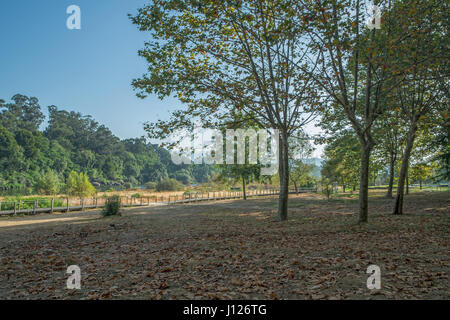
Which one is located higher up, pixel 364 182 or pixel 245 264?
pixel 364 182

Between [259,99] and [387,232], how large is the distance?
857 cm

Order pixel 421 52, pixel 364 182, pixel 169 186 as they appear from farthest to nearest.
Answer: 1. pixel 169 186
2. pixel 364 182
3. pixel 421 52

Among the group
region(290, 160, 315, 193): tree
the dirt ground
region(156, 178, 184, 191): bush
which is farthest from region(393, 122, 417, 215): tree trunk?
region(156, 178, 184, 191): bush

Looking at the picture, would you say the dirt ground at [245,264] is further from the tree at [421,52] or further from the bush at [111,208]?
the bush at [111,208]

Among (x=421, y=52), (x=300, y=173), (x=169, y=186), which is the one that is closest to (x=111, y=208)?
(x=421, y=52)

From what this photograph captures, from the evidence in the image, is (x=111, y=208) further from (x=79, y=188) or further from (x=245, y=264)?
(x=79, y=188)

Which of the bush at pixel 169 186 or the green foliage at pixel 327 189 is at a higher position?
the green foliage at pixel 327 189

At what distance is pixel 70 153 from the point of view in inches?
3762

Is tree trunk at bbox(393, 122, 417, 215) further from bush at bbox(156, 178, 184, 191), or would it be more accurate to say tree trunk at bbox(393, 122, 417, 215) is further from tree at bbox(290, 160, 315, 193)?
bush at bbox(156, 178, 184, 191)

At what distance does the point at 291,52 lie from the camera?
1412 centimetres

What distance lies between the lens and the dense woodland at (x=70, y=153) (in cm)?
7269

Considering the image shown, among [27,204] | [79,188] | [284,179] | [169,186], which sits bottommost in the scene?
[169,186]

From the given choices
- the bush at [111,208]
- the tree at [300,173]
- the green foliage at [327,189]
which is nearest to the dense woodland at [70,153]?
the tree at [300,173]
